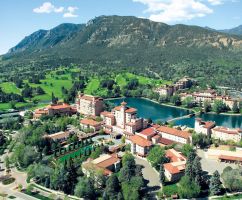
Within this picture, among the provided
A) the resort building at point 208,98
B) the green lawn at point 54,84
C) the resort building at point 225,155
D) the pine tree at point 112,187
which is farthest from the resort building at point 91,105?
the pine tree at point 112,187

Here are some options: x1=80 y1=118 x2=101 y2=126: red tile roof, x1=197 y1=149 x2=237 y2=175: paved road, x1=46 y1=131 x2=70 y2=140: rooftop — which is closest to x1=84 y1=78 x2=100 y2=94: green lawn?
x1=80 y1=118 x2=101 y2=126: red tile roof

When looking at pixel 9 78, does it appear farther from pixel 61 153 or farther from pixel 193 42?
pixel 193 42

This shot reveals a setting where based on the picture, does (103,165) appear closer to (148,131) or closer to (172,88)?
(148,131)

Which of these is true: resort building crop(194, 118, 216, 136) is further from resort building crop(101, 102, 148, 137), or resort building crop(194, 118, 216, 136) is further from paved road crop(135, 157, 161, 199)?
paved road crop(135, 157, 161, 199)

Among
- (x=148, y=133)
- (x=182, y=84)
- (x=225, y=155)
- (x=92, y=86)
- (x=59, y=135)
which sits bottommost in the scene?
(x=225, y=155)

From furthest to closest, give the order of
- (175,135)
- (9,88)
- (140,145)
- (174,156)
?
(9,88)
(175,135)
(140,145)
(174,156)

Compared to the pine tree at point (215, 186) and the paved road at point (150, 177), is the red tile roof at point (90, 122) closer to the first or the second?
the paved road at point (150, 177)

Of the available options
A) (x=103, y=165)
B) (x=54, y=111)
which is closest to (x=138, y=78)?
(x=54, y=111)
